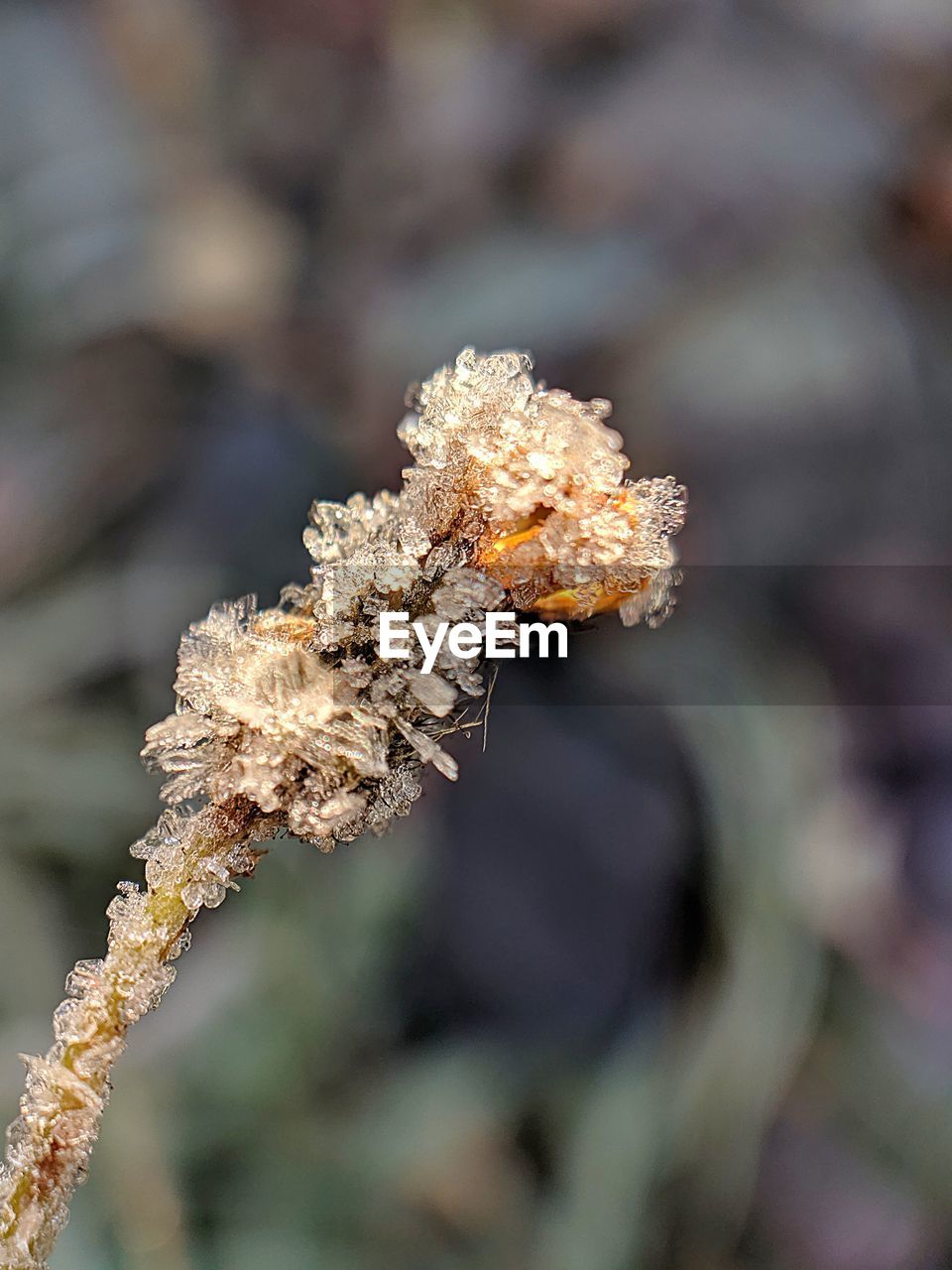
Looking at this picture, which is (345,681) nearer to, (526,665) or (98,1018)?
(98,1018)

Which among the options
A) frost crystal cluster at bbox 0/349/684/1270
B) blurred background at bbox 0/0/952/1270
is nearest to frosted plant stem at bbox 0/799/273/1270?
frost crystal cluster at bbox 0/349/684/1270

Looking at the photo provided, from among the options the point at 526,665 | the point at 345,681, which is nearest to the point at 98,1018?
the point at 345,681

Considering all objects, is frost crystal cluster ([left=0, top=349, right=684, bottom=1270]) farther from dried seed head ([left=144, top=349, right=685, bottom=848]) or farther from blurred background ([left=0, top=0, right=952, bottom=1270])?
blurred background ([left=0, top=0, right=952, bottom=1270])

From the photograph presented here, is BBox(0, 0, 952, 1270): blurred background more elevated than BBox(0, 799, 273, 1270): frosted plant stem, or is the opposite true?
BBox(0, 0, 952, 1270): blurred background

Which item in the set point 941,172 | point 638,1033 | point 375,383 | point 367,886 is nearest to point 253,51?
point 375,383

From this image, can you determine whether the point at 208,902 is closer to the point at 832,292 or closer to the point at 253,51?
the point at 832,292
